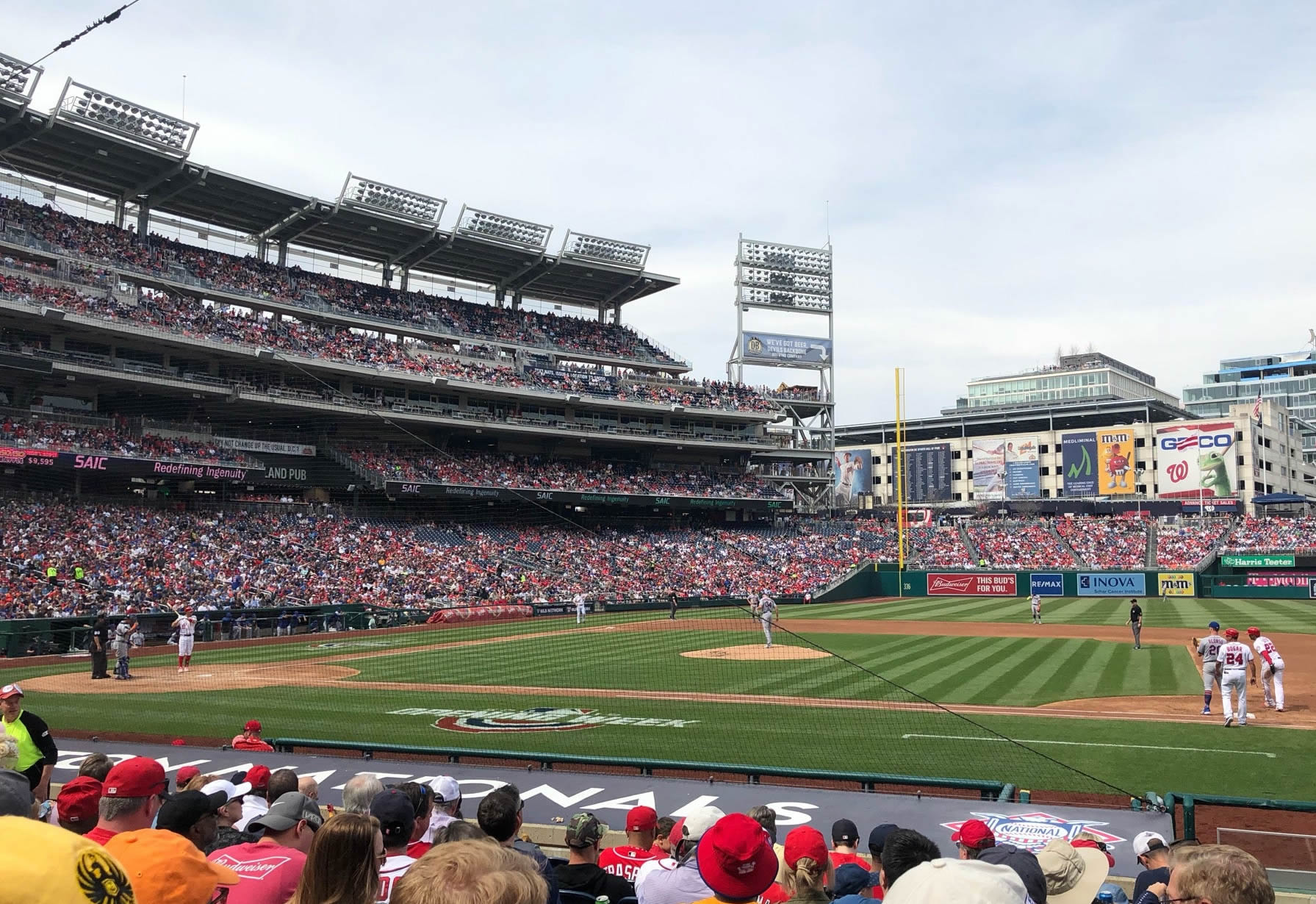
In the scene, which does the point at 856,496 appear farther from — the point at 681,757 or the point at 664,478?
the point at 681,757

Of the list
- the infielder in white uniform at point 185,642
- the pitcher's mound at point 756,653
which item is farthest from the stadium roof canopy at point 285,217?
the pitcher's mound at point 756,653

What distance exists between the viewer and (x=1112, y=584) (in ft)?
171

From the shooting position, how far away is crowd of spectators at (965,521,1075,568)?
5981 cm

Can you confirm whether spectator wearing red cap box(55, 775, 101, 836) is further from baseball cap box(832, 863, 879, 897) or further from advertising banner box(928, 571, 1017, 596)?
advertising banner box(928, 571, 1017, 596)

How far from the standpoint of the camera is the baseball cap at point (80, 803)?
192 inches

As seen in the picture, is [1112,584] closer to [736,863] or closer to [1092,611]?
[1092,611]

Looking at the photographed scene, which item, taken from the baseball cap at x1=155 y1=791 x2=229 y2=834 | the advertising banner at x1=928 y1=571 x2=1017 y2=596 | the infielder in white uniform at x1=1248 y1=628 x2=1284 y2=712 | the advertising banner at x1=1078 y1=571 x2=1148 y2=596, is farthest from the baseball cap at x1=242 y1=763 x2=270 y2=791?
the advertising banner at x1=1078 y1=571 x2=1148 y2=596

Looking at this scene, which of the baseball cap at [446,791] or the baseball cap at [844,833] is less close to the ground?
the baseball cap at [446,791]

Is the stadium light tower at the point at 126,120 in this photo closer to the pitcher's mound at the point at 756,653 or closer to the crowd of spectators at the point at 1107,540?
the pitcher's mound at the point at 756,653

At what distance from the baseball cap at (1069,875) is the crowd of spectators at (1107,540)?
57046 mm

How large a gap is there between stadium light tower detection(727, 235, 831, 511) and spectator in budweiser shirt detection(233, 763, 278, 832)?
210ft

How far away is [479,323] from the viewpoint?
6006 cm

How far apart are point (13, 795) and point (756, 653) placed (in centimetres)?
2608

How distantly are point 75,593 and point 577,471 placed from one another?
101 feet
